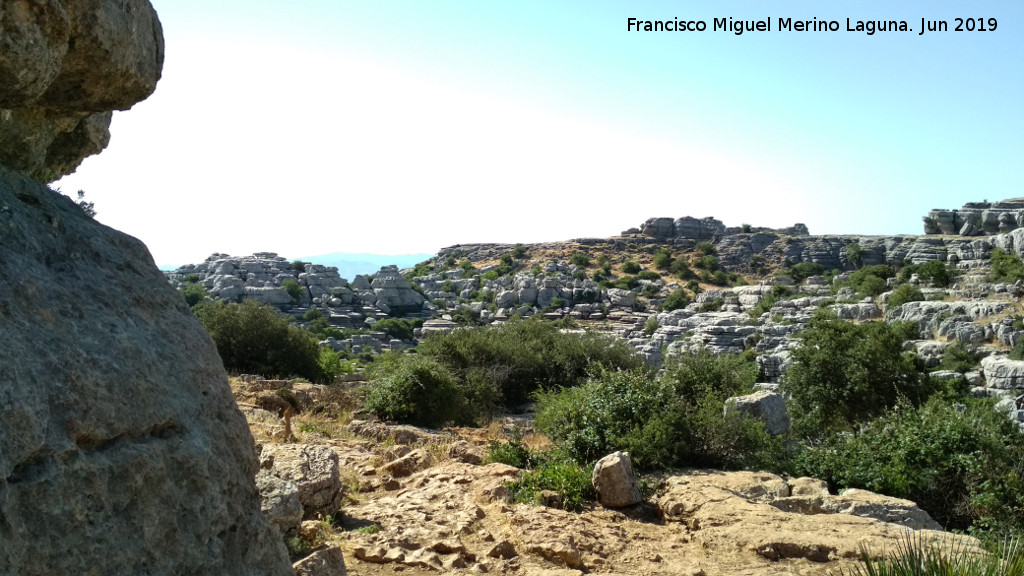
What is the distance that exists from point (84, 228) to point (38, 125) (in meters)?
0.53

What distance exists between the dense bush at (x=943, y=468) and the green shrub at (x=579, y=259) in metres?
72.2

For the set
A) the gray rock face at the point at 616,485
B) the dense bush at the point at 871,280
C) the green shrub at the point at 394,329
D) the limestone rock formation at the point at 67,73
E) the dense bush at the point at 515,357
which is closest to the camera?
the limestone rock formation at the point at 67,73

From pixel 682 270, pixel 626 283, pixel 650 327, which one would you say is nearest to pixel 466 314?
pixel 650 327

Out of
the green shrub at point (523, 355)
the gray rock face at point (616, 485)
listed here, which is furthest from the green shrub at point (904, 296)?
the gray rock face at point (616, 485)

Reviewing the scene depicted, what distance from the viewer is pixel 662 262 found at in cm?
7981

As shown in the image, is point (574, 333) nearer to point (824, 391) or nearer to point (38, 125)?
point (824, 391)

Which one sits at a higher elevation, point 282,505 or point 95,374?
point 95,374

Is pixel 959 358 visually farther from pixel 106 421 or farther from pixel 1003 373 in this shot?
pixel 106 421

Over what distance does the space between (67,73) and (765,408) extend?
9.91 metres

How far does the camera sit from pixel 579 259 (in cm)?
8181

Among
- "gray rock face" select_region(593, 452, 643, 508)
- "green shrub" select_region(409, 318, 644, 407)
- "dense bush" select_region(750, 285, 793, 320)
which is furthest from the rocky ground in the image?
"dense bush" select_region(750, 285, 793, 320)

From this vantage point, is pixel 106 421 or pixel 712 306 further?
pixel 712 306

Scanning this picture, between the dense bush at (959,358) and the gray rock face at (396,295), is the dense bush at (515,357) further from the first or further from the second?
the gray rock face at (396,295)

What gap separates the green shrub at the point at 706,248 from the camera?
8238 cm
